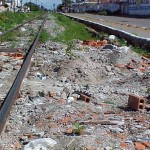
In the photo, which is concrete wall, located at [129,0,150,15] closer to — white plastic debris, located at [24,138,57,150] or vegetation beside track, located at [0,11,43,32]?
vegetation beside track, located at [0,11,43,32]

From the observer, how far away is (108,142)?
516 cm

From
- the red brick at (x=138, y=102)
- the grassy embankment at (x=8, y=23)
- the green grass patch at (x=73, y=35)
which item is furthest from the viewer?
the grassy embankment at (x=8, y=23)

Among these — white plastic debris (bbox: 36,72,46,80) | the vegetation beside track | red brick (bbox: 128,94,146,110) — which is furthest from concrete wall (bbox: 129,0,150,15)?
red brick (bbox: 128,94,146,110)

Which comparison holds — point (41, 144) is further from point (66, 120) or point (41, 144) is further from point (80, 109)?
point (80, 109)

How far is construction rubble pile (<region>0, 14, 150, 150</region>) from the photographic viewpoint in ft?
16.9

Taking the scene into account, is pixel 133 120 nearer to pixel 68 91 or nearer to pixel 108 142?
pixel 108 142

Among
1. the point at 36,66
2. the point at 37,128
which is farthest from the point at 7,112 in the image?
the point at 36,66

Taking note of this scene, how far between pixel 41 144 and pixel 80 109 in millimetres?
1670

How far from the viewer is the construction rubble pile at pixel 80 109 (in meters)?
5.16

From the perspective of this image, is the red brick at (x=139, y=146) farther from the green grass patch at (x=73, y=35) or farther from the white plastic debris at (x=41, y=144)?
the green grass patch at (x=73, y=35)

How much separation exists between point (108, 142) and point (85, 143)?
0.26m

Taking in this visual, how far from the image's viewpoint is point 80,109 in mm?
6609

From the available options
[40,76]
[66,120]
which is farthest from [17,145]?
[40,76]

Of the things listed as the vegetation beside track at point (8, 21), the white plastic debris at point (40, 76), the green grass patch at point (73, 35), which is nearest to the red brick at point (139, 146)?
the white plastic debris at point (40, 76)
